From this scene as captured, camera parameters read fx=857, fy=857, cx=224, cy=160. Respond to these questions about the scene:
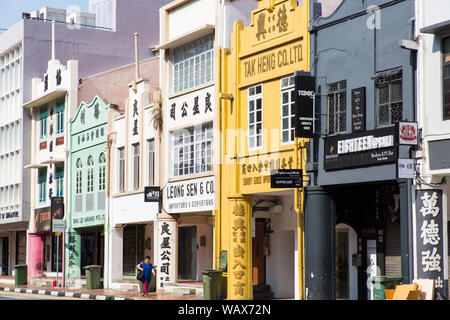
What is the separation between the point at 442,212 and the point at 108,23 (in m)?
29.7

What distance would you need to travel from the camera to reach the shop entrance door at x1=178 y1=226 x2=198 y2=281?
1323 inches

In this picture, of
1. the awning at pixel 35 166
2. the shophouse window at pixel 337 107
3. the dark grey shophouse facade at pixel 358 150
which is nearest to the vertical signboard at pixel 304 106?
the dark grey shophouse facade at pixel 358 150

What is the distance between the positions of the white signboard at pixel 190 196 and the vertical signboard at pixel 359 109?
7.61m

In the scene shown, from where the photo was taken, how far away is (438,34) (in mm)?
20547

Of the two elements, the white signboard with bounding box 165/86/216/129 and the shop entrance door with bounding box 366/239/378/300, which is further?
the white signboard with bounding box 165/86/216/129

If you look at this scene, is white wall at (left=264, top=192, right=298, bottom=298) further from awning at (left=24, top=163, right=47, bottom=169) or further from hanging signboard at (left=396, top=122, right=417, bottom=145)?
awning at (left=24, top=163, right=47, bottom=169)

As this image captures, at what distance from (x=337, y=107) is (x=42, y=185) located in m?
24.7

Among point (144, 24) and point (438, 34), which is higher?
point (144, 24)

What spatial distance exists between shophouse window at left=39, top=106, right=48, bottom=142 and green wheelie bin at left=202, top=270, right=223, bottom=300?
19.8 metres

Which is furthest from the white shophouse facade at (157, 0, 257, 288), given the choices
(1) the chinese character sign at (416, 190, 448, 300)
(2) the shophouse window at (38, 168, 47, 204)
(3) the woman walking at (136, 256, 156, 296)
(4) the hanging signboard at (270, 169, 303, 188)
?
(2) the shophouse window at (38, 168, 47, 204)

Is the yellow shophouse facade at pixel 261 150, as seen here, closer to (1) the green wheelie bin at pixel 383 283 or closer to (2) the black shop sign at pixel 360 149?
(2) the black shop sign at pixel 360 149

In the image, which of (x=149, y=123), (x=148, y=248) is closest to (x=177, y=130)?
(x=149, y=123)

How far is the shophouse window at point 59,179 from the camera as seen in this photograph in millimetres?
42281

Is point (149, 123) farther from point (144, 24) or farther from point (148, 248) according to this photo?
point (144, 24)
